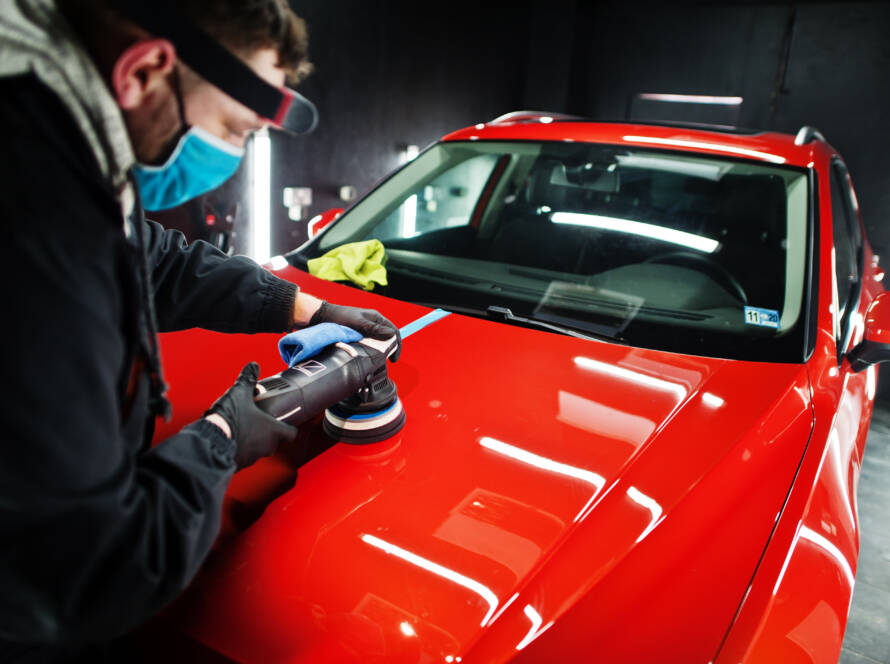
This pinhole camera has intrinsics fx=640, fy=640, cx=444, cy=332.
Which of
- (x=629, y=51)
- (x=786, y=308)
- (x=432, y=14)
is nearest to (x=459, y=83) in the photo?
(x=432, y=14)

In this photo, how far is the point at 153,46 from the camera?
2.26 feet

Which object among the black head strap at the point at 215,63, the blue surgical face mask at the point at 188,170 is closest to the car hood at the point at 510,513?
the blue surgical face mask at the point at 188,170

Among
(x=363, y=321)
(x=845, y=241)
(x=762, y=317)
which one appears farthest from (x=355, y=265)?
(x=845, y=241)

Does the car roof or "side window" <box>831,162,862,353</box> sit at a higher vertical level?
the car roof

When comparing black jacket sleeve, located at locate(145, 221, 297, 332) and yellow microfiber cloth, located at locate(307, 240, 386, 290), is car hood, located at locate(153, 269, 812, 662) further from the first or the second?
yellow microfiber cloth, located at locate(307, 240, 386, 290)

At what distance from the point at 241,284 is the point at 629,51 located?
644 centimetres

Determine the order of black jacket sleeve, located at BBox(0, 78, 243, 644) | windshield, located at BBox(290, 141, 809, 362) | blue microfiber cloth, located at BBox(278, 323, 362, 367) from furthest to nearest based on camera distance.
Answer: windshield, located at BBox(290, 141, 809, 362) < blue microfiber cloth, located at BBox(278, 323, 362, 367) < black jacket sleeve, located at BBox(0, 78, 243, 644)

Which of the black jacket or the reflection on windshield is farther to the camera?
the reflection on windshield

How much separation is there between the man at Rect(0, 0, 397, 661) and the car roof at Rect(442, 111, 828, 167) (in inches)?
61.3

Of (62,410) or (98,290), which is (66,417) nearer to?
(62,410)

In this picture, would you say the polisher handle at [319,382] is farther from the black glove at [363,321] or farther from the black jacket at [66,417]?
the black jacket at [66,417]

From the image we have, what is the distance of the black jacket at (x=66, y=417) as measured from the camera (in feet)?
1.97

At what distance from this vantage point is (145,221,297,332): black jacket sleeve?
4.44 ft

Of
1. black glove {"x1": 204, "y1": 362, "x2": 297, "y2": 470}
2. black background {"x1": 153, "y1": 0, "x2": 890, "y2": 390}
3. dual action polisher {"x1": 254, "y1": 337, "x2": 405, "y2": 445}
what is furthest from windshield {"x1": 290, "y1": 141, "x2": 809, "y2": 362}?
black background {"x1": 153, "y1": 0, "x2": 890, "y2": 390}
